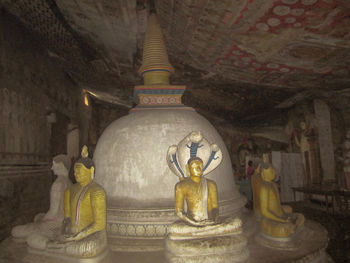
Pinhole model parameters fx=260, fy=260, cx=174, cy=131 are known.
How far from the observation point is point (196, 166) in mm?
3404

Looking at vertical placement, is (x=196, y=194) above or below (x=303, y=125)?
below

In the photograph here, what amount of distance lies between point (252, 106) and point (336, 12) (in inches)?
295

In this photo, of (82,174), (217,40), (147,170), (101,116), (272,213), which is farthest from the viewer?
(101,116)

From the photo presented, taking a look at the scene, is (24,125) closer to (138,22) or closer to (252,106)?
(138,22)

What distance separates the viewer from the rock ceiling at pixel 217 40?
5.81 meters

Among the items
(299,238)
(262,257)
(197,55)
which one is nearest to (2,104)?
(197,55)

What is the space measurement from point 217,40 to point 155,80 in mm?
2839

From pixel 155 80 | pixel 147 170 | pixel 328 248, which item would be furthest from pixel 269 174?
pixel 155 80

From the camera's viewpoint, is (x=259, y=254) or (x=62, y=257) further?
(x=259, y=254)

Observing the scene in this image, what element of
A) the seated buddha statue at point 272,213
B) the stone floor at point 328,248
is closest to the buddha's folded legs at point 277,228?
the seated buddha statue at point 272,213

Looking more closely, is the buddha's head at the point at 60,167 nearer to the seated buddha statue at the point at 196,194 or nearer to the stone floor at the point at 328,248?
the stone floor at the point at 328,248

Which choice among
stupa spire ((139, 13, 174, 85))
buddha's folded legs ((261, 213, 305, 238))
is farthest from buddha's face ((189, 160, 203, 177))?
stupa spire ((139, 13, 174, 85))

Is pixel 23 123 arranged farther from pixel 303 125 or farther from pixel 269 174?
pixel 303 125

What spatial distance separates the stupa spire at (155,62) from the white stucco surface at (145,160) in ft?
2.99
